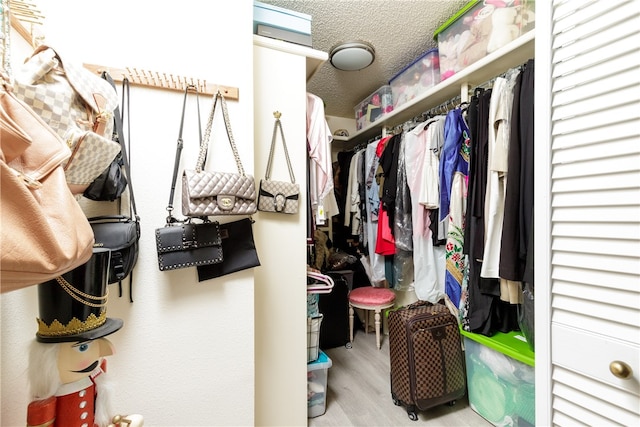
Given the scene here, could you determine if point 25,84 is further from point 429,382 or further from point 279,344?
point 429,382

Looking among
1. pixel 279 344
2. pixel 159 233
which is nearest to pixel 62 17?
pixel 159 233

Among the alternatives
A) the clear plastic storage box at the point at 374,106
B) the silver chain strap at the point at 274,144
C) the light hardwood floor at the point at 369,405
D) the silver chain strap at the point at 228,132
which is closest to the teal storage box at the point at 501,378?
the light hardwood floor at the point at 369,405

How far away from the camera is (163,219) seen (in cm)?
92

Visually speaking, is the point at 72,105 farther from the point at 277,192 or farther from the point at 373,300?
the point at 373,300

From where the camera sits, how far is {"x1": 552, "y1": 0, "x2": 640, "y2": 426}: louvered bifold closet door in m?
0.54

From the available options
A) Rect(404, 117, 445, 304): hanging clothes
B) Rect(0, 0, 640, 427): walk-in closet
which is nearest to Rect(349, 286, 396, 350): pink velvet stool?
Rect(0, 0, 640, 427): walk-in closet

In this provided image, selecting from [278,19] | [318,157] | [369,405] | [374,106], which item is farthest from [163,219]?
[374,106]

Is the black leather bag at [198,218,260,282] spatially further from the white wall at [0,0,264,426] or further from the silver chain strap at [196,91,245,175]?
the silver chain strap at [196,91,245,175]

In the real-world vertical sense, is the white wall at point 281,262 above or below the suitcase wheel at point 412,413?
above

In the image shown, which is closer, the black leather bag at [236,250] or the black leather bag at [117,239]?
the black leather bag at [117,239]

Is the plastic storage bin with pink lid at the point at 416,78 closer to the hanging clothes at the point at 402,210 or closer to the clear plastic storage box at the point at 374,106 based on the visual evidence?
the clear plastic storage box at the point at 374,106

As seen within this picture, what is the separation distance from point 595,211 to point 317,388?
1.44 m

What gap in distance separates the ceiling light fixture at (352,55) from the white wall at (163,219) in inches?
34.3

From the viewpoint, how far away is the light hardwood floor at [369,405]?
1384 millimetres
